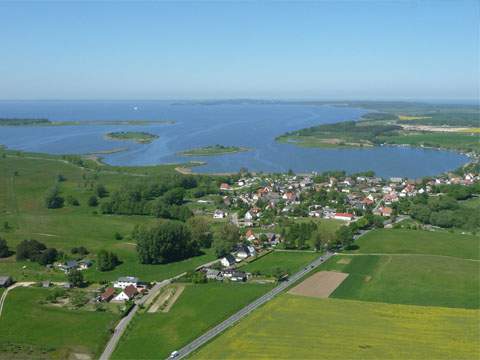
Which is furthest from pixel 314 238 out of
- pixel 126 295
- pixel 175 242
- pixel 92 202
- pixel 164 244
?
pixel 92 202

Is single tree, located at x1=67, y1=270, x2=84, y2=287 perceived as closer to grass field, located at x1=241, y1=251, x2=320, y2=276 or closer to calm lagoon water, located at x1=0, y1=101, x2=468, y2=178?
grass field, located at x1=241, y1=251, x2=320, y2=276

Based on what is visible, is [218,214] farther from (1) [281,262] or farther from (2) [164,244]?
(1) [281,262]

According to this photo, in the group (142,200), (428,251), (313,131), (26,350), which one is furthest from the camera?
(313,131)

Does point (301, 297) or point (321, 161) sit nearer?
point (301, 297)

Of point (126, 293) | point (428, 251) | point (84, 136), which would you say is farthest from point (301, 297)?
point (84, 136)

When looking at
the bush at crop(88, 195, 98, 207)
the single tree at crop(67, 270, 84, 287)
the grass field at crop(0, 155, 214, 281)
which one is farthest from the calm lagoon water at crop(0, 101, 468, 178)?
the single tree at crop(67, 270, 84, 287)

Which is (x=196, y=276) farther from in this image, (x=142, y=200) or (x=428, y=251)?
(x=142, y=200)
